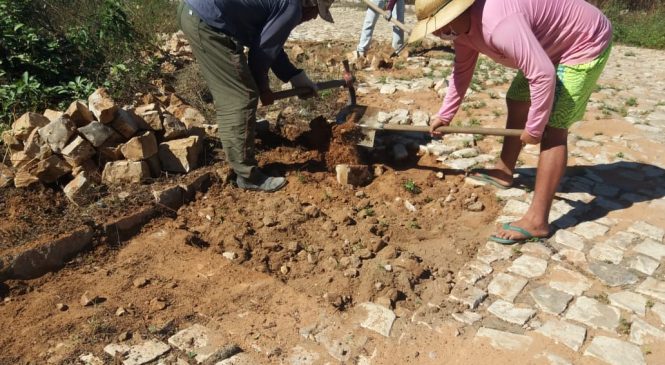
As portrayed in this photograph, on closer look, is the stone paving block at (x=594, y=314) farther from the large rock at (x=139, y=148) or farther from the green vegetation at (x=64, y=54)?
the green vegetation at (x=64, y=54)

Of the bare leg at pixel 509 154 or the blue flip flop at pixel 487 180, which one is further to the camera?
the blue flip flop at pixel 487 180

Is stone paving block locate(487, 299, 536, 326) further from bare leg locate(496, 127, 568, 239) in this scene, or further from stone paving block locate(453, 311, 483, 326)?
bare leg locate(496, 127, 568, 239)

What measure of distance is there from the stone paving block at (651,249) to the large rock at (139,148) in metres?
3.68

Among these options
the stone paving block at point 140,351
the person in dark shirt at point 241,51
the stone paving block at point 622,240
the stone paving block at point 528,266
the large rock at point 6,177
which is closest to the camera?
the stone paving block at point 140,351

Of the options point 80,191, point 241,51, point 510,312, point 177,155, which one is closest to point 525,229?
point 510,312

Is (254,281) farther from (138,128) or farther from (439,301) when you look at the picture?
(138,128)

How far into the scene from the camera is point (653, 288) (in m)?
3.25

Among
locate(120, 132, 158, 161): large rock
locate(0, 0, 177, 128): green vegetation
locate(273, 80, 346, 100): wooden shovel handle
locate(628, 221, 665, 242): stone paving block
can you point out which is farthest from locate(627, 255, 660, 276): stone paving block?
locate(0, 0, 177, 128): green vegetation

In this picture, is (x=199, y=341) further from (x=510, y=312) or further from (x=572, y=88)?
(x=572, y=88)

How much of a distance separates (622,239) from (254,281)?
262 cm

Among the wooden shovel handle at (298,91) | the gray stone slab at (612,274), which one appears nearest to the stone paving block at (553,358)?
the gray stone slab at (612,274)

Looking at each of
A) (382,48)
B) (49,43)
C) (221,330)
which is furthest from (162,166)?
(382,48)

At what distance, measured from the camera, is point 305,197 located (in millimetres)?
4332

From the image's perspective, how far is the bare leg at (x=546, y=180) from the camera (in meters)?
3.55
